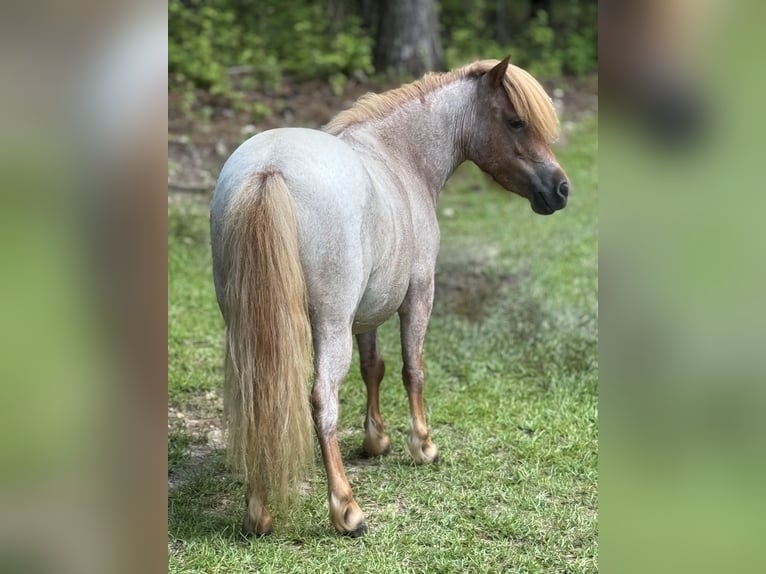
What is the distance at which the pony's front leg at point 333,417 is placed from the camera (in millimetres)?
3236

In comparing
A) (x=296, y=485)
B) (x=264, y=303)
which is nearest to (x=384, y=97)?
(x=264, y=303)

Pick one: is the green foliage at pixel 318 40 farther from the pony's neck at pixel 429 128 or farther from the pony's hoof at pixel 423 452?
the pony's hoof at pixel 423 452

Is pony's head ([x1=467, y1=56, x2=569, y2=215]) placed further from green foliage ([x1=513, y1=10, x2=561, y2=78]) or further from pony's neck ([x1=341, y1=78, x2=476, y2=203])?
green foliage ([x1=513, y1=10, x2=561, y2=78])

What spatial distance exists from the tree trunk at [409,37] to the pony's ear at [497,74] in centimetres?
719

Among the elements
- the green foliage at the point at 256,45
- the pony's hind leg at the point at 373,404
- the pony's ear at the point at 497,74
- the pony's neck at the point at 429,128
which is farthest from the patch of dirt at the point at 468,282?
the green foliage at the point at 256,45

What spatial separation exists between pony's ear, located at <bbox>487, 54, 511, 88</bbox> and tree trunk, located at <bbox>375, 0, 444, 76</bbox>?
23.6ft

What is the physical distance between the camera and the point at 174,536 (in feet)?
10.9

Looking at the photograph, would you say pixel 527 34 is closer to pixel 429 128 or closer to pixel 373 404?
pixel 429 128

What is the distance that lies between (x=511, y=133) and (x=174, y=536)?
2.32m

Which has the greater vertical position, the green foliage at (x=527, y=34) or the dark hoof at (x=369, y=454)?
the green foliage at (x=527, y=34)

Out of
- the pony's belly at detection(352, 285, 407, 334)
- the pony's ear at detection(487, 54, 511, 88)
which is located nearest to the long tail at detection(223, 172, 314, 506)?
the pony's belly at detection(352, 285, 407, 334)

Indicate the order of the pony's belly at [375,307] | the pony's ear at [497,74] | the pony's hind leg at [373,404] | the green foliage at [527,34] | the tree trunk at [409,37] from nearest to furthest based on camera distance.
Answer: the pony's belly at [375,307]
the pony's ear at [497,74]
the pony's hind leg at [373,404]
the tree trunk at [409,37]
the green foliage at [527,34]
